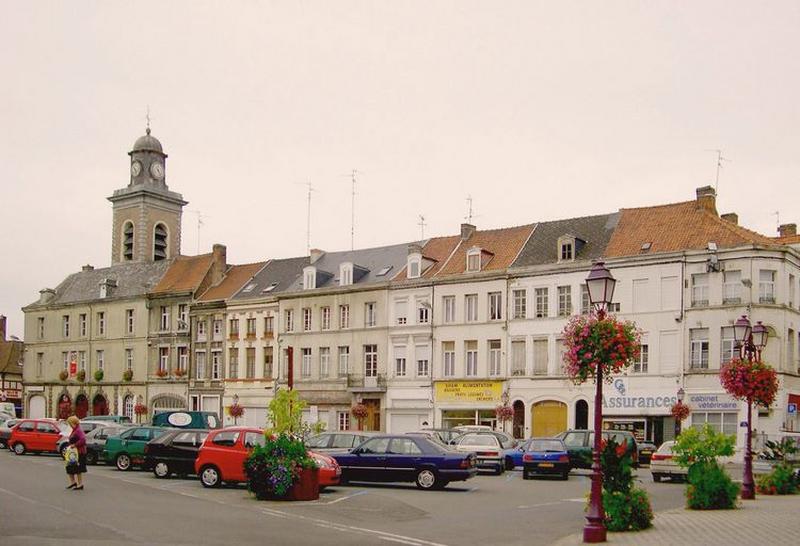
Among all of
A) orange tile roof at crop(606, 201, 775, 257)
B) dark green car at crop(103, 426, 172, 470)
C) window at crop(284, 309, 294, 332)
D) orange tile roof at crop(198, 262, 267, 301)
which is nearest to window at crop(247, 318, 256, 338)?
window at crop(284, 309, 294, 332)

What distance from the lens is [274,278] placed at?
62.7 metres

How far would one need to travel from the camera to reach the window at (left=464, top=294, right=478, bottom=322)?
52.1 m

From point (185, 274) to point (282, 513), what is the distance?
49.2 metres

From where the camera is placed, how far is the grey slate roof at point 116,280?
68.9 metres

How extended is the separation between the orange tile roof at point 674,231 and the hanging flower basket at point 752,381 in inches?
845

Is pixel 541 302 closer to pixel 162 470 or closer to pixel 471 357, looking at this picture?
pixel 471 357

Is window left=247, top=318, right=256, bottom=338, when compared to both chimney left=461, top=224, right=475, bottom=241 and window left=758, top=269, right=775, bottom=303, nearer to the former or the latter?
chimney left=461, top=224, right=475, bottom=241

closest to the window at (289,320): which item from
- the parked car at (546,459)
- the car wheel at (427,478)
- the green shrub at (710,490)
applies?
the parked car at (546,459)

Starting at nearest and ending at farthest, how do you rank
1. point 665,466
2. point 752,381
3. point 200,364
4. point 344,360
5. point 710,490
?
point 710,490, point 752,381, point 665,466, point 344,360, point 200,364

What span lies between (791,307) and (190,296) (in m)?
36.7

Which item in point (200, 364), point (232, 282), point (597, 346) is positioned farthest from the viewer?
point (232, 282)

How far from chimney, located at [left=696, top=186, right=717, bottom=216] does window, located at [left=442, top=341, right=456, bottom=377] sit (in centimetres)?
1455

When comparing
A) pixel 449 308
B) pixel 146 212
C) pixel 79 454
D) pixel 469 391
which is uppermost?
pixel 146 212

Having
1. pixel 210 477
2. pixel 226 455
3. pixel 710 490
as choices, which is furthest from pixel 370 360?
pixel 710 490
